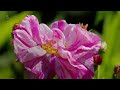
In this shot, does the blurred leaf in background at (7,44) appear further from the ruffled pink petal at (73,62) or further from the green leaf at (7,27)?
the ruffled pink petal at (73,62)

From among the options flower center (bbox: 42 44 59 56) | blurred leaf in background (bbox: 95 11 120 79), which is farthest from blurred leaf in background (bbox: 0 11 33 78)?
flower center (bbox: 42 44 59 56)

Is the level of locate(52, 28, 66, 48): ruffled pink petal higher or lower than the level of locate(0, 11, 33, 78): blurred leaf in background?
higher

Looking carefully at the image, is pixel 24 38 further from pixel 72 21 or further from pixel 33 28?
pixel 72 21

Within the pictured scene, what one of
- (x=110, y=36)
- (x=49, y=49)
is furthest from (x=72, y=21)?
(x=49, y=49)

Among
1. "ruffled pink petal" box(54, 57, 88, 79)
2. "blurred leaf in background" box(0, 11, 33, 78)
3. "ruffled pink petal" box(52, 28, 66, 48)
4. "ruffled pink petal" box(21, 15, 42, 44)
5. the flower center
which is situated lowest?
"blurred leaf in background" box(0, 11, 33, 78)

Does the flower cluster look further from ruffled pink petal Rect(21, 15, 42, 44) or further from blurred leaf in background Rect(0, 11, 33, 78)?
blurred leaf in background Rect(0, 11, 33, 78)

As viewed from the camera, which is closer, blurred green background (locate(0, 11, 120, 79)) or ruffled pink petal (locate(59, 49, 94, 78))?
ruffled pink petal (locate(59, 49, 94, 78))
